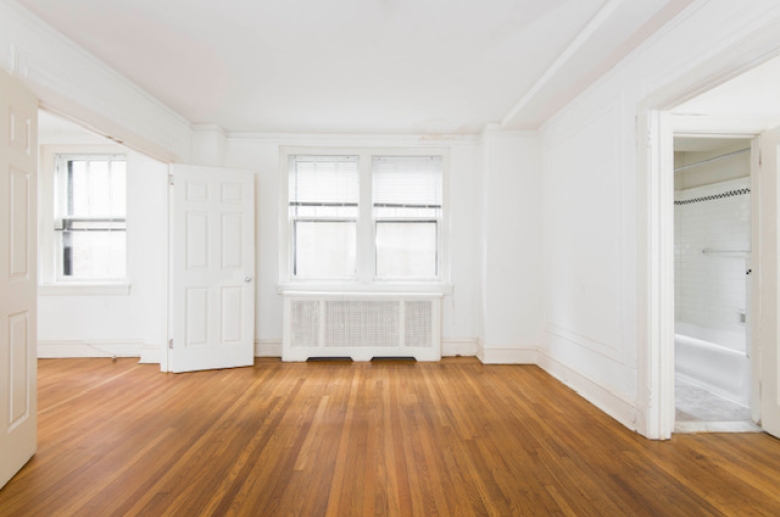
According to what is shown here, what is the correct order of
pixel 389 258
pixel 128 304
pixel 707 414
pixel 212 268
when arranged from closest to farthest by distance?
pixel 707 414 → pixel 212 268 → pixel 128 304 → pixel 389 258

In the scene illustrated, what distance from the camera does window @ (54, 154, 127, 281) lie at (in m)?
4.98

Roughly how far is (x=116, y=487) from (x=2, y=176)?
5.88ft

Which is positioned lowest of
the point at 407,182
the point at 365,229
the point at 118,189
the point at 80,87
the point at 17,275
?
the point at 17,275

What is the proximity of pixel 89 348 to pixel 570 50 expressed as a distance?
5988 millimetres

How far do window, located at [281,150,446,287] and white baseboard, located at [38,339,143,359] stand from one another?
6.99 ft

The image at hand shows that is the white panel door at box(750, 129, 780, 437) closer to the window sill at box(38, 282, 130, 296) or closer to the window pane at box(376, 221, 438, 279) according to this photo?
the window pane at box(376, 221, 438, 279)

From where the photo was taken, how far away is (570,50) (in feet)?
9.45

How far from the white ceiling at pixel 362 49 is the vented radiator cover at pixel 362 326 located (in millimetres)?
2137

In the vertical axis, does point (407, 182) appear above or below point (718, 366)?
above

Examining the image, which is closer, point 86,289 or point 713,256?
point 86,289

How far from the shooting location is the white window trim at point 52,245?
15.9ft

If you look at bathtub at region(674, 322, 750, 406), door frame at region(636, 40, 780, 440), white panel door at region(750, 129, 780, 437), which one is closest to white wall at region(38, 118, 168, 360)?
door frame at region(636, 40, 780, 440)

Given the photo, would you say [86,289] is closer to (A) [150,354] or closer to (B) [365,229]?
(A) [150,354]

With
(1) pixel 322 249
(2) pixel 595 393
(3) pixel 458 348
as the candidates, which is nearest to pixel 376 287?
(1) pixel 322 249
